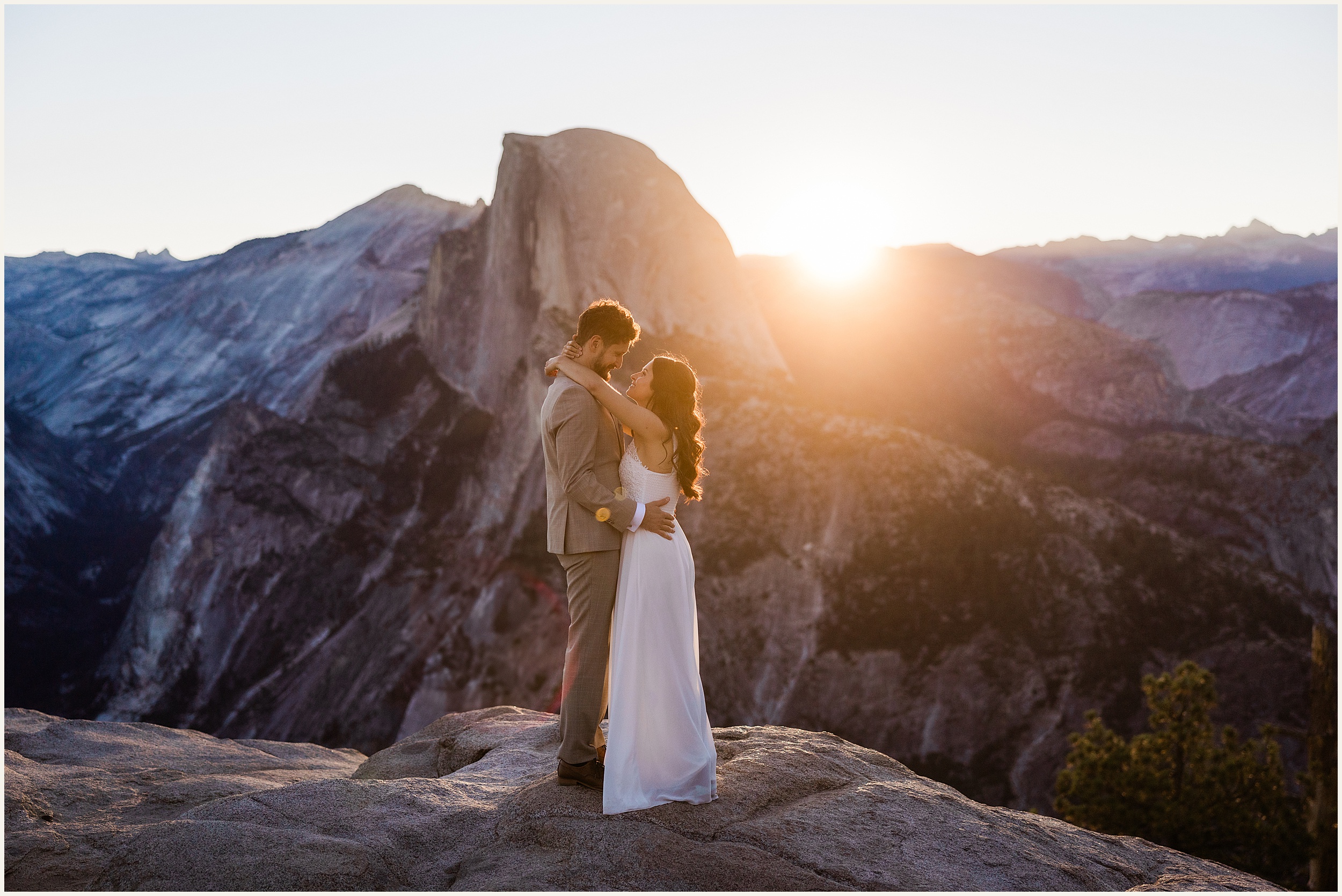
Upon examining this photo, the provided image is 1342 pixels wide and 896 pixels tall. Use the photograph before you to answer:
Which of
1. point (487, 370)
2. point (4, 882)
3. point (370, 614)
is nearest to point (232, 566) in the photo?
point (370, 614)

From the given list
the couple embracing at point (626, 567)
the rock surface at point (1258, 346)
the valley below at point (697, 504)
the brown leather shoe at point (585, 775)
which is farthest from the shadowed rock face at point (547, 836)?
the rock surface at point (1258, 346)

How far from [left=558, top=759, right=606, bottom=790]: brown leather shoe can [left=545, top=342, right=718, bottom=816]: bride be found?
0.85ft

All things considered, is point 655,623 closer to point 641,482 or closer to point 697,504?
point 641,482

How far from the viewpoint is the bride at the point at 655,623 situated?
15.2 ft

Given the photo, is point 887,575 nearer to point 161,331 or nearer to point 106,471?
point 106,471

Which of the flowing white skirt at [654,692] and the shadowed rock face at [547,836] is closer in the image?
the shadowed rock face at [547,836]

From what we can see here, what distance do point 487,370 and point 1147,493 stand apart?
23.8 metres

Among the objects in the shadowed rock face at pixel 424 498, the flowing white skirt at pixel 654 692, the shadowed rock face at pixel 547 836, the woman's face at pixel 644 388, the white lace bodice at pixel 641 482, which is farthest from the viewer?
the shadowed rock face at pixel 424 498

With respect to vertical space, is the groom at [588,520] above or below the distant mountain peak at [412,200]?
below

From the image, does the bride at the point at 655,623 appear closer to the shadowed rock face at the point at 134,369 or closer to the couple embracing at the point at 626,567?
the couple embracing at the point at 626,567

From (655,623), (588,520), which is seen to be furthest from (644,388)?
(655,623)

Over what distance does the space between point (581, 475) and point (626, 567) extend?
1.98 ft

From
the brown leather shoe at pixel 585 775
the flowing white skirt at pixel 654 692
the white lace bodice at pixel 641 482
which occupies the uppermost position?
the white lace bodice at pixel 641 482

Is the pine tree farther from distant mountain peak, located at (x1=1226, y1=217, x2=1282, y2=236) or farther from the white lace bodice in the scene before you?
distant mountain peak, located at (x1=1226, y1=217, x2=1282, y2=236)
